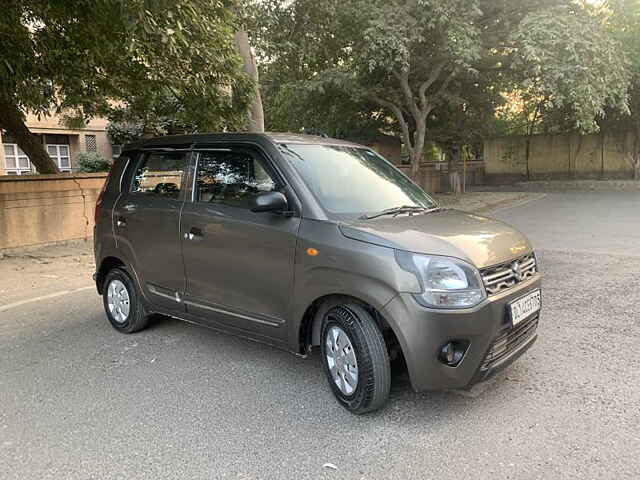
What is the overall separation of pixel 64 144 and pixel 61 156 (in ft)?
Answer: 2.01

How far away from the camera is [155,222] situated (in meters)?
4.60

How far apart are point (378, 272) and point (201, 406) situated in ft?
5.19

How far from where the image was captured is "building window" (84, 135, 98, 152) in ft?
85.3

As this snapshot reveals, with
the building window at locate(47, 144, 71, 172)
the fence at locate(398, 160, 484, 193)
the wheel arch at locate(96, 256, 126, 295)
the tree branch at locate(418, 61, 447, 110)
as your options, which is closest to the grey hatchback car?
the wheel arch at locate(96, 256, 126, 295)

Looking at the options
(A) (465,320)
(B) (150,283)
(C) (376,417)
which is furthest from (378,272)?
(B) (150,283)

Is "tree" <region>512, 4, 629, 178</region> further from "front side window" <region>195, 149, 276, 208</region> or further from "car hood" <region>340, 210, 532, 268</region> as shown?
"front side window" <region>195, 149, 276, 208</region>

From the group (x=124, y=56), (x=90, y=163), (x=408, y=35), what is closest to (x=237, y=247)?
(x=124, y=56)

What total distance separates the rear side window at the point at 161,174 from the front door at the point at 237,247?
26cm

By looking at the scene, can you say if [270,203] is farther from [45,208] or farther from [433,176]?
[433,176]

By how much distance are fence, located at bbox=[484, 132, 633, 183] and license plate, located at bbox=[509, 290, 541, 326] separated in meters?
25.2

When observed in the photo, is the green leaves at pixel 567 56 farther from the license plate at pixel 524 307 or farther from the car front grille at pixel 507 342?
the car front grille at pixel 507 342

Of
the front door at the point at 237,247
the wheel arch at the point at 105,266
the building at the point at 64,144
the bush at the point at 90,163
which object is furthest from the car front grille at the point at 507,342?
the building at the point at 64,144

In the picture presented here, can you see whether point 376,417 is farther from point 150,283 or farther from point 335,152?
point 150,283

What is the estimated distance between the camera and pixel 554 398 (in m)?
3.61
